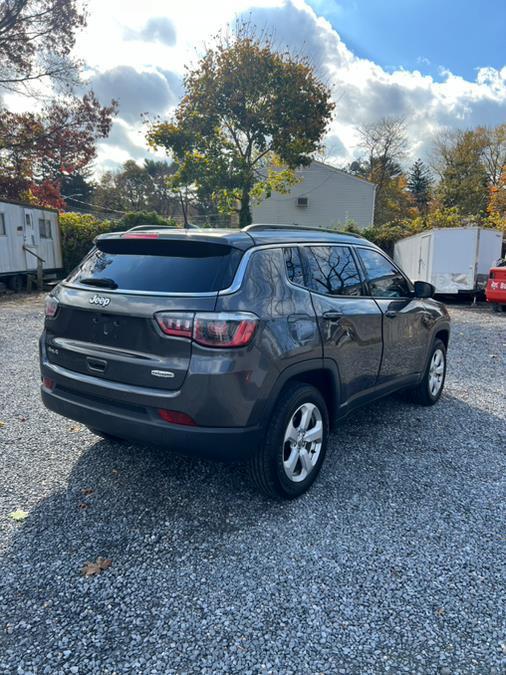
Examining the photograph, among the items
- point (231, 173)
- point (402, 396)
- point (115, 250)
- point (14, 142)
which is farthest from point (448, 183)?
Result: point (115, 250)

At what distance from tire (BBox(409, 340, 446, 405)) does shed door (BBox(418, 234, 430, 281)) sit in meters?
9.54

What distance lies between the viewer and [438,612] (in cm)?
226

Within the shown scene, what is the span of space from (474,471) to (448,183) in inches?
1679

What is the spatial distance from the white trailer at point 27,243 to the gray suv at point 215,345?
12707 mm

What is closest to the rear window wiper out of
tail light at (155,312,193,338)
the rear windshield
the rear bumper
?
the rear windshield

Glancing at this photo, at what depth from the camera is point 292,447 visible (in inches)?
123

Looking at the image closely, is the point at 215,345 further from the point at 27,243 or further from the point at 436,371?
the point at 27,243

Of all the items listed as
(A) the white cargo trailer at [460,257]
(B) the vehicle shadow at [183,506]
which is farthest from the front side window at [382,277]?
(A) the white cargo trailer at [460,257]

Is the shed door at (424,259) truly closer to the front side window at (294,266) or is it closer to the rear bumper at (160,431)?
the front side window at (294,266)

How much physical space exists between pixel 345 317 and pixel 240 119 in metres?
15.5

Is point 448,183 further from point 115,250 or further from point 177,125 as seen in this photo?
point 115,250

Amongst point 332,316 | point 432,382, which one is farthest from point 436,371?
point 332,316

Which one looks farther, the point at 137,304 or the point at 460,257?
the point at 460,257

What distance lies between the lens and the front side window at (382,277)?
162 inches
